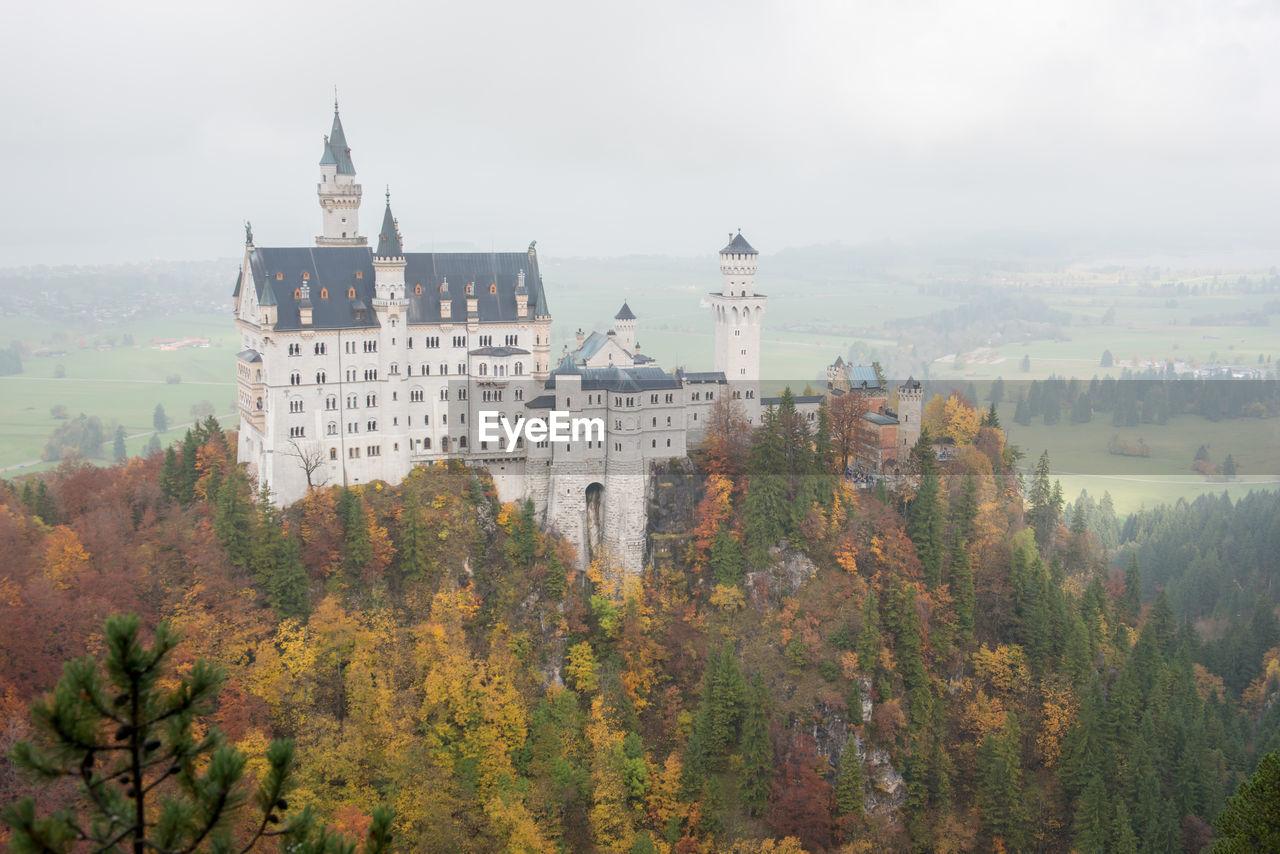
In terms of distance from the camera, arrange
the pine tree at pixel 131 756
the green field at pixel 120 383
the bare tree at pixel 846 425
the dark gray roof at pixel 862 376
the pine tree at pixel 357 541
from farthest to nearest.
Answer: the green field at pixel 120 383
the dark gray roof at pixel 862 376
the bare tree at pixel 846 425
the pine tree at pixel 357 541
the pine tree at pixel 131 756

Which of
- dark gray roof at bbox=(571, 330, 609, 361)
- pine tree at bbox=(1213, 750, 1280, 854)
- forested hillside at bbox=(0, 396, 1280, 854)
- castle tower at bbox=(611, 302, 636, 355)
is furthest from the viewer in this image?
castle tower at bbox=(611, 302, 636, 355)

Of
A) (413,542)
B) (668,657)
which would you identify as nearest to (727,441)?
(668,657)

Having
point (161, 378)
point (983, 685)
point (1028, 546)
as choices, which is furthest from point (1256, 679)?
point (161, 378)

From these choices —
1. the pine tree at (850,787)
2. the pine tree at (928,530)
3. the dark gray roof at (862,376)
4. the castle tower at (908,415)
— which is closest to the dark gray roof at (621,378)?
the castle tower at (908,415)

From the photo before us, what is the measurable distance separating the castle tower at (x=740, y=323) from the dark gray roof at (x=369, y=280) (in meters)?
Result: 11.7

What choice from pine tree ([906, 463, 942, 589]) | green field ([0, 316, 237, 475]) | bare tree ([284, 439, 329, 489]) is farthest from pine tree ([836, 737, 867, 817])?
green field ([0, 316, 237, 475])

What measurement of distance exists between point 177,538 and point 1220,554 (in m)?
97.7

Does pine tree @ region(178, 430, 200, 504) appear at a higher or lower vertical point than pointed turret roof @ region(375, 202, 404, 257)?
lower

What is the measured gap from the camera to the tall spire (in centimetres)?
5688

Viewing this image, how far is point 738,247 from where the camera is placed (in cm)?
6494

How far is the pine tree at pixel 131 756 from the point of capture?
14.0 meters

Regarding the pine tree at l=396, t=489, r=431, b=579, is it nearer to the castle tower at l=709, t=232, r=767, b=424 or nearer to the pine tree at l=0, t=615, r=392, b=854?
the castle tower at l=709, t=232, r=767, b=424

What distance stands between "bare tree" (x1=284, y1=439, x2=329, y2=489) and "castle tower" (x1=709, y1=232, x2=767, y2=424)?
24.3 m

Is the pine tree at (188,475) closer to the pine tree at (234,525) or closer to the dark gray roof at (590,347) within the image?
the pine tree at (234,525)
